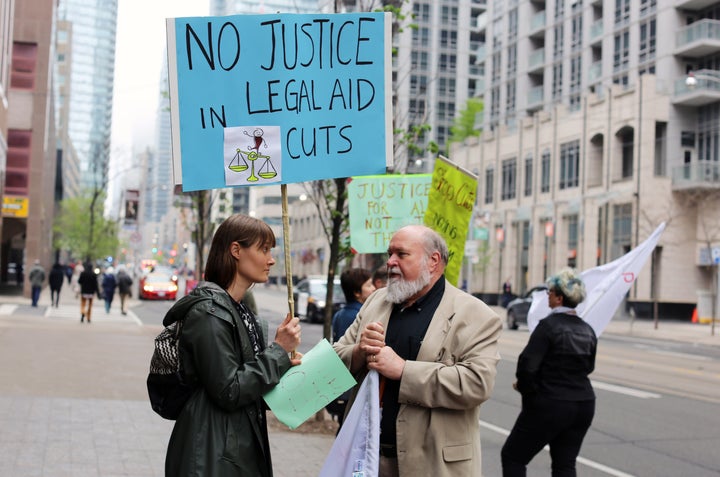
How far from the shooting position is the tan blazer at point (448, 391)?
394 cm

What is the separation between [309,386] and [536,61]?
65441 mm

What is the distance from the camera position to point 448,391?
393 centimetres

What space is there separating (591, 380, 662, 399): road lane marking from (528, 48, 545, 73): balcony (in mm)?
52604

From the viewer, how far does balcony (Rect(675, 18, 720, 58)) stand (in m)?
46.9

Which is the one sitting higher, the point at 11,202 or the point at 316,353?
the point at 11,202

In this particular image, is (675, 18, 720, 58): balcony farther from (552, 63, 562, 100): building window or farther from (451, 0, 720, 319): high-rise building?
(552, 63, 562, 100): building window

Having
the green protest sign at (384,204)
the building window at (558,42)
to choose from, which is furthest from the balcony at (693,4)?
the green protest sign at (384,204)

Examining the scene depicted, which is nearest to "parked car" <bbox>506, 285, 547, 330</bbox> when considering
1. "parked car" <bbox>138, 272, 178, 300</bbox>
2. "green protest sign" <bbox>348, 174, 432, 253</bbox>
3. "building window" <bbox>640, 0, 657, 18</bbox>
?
"parked car" <bbox>138, 272, 178, 300</bbox>

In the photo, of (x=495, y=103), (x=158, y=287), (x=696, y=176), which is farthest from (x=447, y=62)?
(x=158, y=287)

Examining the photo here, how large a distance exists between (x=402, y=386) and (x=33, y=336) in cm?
1852

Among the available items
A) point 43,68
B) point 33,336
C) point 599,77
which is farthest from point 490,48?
point 33,336

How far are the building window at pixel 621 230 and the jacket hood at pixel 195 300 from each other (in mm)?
46418

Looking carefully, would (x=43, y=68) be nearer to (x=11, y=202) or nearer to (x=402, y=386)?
(x=11, y=202)

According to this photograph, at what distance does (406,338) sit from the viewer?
4164mm
